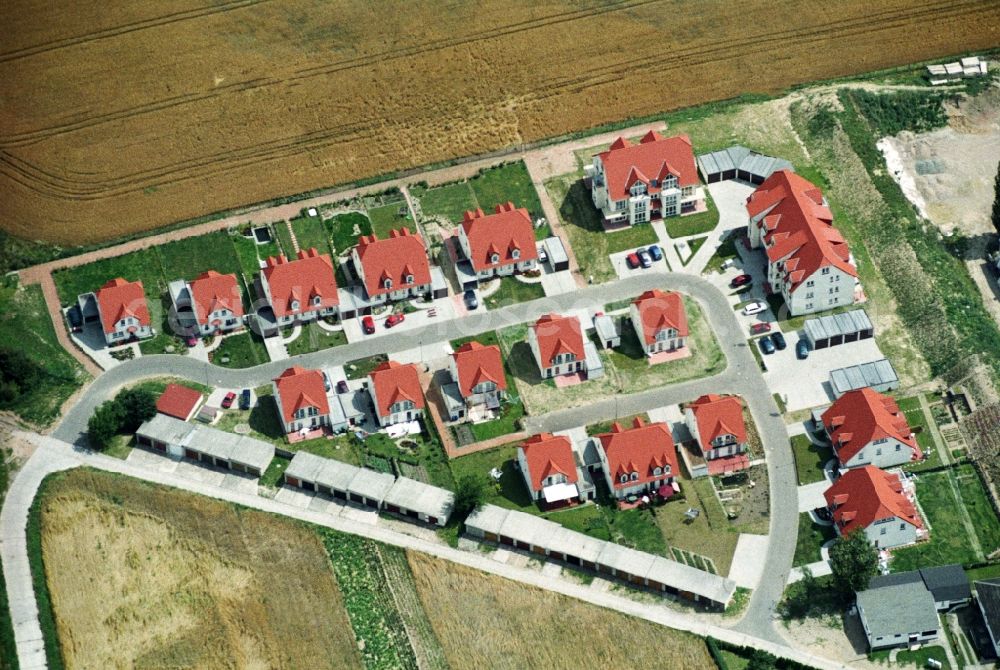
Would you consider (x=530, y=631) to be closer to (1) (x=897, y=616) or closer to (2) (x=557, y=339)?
(2) (x=557, y=339)

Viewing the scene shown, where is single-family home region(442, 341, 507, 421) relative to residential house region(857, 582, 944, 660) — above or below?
above

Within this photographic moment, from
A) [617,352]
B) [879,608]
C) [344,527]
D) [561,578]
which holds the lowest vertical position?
[879,608]

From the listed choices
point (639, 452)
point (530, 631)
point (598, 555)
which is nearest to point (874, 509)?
point (639, 452)

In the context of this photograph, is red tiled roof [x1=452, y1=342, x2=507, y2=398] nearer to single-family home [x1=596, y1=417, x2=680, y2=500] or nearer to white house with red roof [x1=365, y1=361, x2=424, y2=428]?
white house with red roof [x1=365, y1=361, x2=424, y2=428]

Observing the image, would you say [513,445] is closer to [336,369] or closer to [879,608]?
[336,369]

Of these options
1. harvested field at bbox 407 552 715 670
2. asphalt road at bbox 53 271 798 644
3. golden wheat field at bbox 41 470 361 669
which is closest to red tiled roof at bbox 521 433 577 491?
asphalt road at bbox 53 271 798 644

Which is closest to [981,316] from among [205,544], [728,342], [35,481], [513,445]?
[728,342]
